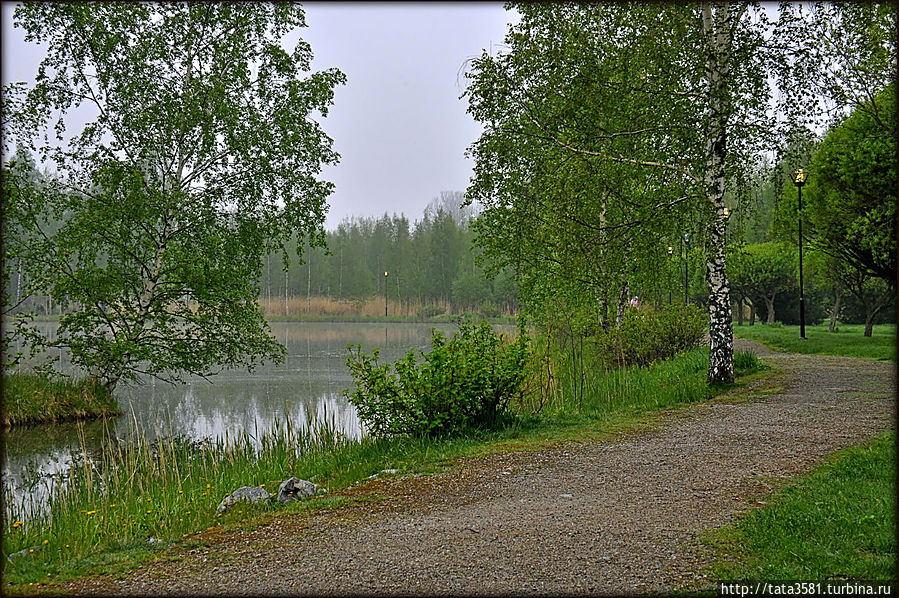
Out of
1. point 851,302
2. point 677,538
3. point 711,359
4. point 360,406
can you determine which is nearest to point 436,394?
point 360,406

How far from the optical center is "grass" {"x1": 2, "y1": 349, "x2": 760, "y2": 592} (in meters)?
4.60

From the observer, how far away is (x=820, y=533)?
413cm

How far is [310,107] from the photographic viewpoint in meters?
14.9

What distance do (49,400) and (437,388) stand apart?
29.1 feet

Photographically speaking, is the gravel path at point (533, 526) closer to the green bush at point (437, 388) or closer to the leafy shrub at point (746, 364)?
the green bush at point (437, 388)

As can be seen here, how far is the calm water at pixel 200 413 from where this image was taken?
31.5ft

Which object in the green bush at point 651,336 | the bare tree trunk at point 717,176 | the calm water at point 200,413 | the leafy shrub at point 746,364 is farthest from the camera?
the green bush at point 651,336

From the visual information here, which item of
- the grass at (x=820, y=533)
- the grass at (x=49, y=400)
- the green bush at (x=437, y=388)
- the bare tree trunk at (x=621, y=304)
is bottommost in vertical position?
the grass at (x=49, y=400)

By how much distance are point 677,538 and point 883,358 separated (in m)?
13.6

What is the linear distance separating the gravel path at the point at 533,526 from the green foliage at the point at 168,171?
28.7 ft

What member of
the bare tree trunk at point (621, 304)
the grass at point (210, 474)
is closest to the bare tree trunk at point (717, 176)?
the grass at point (210, 474)

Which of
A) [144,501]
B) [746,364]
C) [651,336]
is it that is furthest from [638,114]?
[144,501]

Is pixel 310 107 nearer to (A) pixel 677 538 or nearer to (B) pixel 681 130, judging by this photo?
(B) pixel 681 130

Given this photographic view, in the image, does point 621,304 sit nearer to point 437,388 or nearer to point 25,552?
point 437,388
